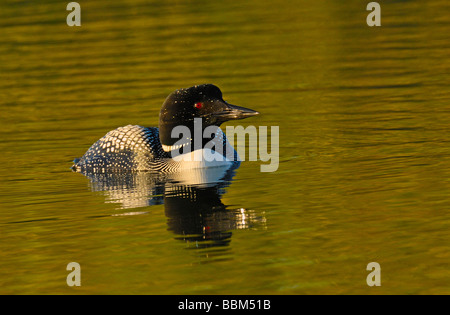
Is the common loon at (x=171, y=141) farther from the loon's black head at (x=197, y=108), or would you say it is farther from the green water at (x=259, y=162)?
the green water at (x=259, y=162)

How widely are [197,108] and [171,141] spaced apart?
43cm

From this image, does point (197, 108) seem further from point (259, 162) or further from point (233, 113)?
point (259, 162)

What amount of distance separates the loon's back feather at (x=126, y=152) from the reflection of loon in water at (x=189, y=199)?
0.11 m

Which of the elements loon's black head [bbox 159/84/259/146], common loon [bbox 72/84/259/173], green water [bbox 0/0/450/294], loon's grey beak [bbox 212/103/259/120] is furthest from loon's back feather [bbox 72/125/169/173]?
loon's grey beak [bbox 212/103/259/120]

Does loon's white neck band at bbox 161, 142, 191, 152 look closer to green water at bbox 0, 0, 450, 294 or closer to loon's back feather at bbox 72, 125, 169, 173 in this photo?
loon's back feather at bbox 72, 125, 169, 173

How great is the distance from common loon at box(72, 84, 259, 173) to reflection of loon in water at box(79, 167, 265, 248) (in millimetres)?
113

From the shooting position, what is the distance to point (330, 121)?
10375mm

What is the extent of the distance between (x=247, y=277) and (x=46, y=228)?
2.09m

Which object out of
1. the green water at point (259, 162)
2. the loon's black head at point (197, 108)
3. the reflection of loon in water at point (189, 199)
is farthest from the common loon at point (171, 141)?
the green water at point (259, 162)

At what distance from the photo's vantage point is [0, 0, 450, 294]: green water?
19.2 ft

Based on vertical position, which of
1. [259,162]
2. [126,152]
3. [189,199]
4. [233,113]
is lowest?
[189,199]

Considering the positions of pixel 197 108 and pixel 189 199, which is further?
pixel 197 108

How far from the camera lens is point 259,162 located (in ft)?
29.8

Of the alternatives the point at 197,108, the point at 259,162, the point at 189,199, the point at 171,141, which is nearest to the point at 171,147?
the point at 171,141
